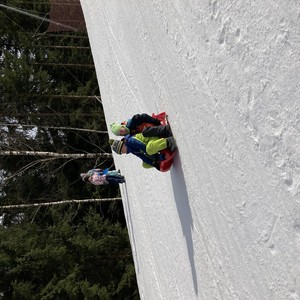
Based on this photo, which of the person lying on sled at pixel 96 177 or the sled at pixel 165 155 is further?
the person lying on sled at pixel 96 177

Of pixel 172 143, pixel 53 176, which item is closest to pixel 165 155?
pixel 172 143

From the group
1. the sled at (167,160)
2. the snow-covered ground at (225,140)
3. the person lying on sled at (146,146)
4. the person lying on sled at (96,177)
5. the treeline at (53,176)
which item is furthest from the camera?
the treeline at (53,176)

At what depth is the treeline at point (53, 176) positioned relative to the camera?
871 centimetres

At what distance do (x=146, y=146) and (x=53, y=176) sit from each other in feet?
25.4

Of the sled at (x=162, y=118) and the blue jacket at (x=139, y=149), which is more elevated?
the sled at (x=162, y=118)

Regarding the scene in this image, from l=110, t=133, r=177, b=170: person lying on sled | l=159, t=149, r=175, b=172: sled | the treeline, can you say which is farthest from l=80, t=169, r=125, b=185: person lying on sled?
the treeline

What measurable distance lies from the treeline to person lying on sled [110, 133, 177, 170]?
4.61m

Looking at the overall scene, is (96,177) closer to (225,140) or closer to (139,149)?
(139,149)

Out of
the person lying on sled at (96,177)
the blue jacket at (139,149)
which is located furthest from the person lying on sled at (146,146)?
the person lying on sled at (96,177)

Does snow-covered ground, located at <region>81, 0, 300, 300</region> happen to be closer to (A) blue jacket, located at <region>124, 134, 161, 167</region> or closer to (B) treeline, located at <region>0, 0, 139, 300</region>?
(A) blue jacket, located at <region>124, 134, 161, 167</region>

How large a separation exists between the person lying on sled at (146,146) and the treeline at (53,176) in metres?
4.61

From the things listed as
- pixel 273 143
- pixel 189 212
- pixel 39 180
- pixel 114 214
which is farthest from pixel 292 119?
pixel 39 180

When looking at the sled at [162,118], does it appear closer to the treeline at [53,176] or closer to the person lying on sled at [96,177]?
the person lying on sled at [96,177]

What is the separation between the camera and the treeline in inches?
343
